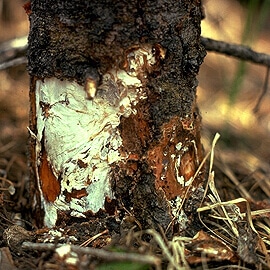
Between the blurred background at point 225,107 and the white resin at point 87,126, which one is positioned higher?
the white resin at point 87,126

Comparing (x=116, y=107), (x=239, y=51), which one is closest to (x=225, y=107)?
(x=239, y=51)

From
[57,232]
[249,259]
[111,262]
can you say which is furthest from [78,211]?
[249,259]

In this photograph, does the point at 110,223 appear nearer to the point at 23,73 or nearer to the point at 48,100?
the point at 48,100

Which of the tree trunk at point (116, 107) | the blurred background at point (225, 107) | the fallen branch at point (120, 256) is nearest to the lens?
the fallen branch at point (120, 256)

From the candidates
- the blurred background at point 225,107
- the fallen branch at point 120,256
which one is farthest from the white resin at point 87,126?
the blurred background at point 225,107

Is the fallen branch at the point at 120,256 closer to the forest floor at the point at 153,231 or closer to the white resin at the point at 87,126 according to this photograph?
the forest floor at the point at 153,231

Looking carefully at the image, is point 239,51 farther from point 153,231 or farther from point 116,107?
point 153,231
